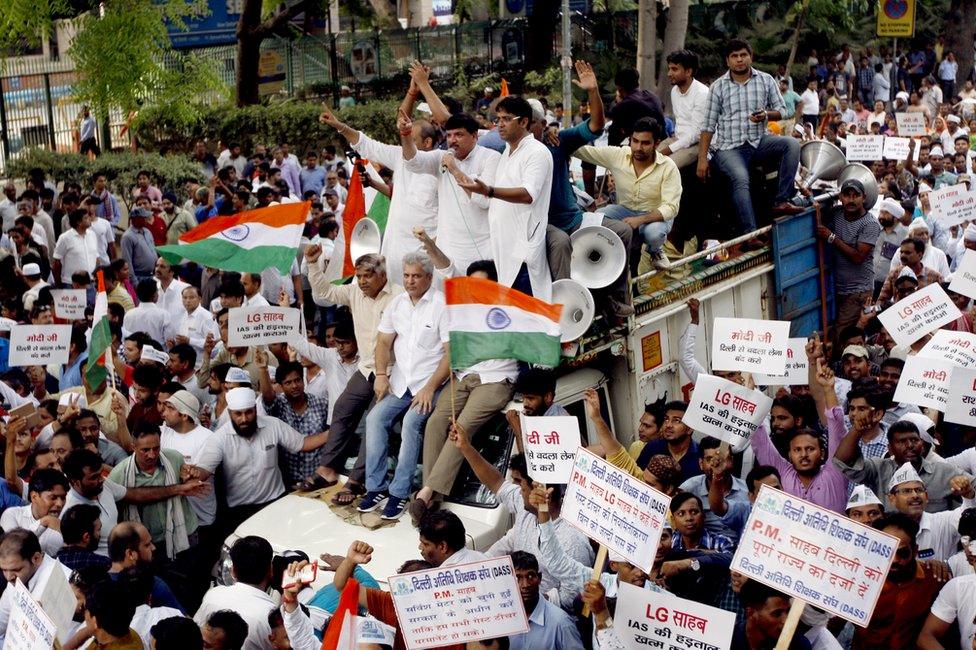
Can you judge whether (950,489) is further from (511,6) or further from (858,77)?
(511,6)

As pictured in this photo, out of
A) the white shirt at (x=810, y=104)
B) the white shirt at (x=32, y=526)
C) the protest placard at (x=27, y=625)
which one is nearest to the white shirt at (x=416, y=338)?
the white shirt at (x=32, y=526)

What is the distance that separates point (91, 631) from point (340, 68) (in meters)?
29.2

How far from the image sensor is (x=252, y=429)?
9.18 metres

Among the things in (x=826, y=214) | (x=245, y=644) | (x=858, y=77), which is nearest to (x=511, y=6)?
(x=858, y=77)

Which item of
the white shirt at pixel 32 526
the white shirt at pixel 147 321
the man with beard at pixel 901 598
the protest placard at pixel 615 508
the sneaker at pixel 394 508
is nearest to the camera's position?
the protest placard at pixel 615 508

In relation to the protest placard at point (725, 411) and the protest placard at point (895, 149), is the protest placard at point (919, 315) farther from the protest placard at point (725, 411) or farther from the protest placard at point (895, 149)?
the protest placard at point (895, 149)

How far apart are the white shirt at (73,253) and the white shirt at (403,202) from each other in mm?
6325

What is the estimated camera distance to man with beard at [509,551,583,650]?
6.77 m

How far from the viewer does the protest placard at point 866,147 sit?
18797 mm

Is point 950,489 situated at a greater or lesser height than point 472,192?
lesser

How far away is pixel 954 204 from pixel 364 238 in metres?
6.53

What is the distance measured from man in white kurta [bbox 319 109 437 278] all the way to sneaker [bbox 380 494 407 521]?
2.20 metres

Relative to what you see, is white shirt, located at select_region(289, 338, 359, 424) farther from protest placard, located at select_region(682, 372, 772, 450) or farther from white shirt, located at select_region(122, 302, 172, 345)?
white shirt, located at select_region(122, 302, 172, 345)

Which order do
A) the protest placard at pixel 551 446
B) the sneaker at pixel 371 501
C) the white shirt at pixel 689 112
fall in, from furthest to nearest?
the white shirt at pixel 689 112, the sneaker at pixel 371 501, the protest placard at pixel 551 446
